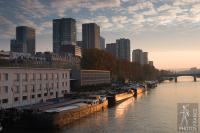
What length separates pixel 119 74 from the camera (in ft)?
597

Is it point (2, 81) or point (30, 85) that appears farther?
point (30, 85)

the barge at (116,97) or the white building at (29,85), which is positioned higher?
the white building at (29,85)

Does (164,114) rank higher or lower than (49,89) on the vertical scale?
lower

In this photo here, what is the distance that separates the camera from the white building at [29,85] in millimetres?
60625

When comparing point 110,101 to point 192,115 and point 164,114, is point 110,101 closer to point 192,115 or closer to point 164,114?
point 164,114

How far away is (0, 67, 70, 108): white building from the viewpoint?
60625mm

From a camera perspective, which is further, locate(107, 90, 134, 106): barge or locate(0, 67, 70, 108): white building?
locate(107, 90, 134, 106): barge

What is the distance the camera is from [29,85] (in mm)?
67750

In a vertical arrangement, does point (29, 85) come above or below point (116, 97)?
above

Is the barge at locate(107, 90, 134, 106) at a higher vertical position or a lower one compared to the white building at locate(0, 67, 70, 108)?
lower

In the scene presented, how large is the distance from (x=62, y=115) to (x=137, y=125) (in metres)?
12.7

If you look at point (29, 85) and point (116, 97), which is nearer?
point (29, 85)

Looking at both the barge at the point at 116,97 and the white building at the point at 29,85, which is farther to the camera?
the barge at the point at 116,97

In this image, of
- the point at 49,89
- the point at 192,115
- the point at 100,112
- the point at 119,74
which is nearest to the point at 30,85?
the point at 49,89
